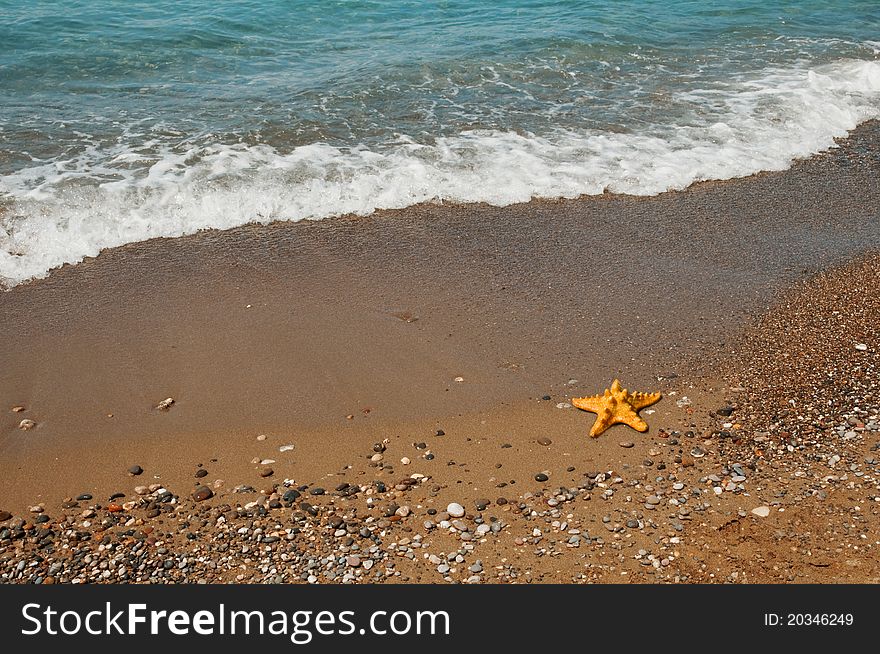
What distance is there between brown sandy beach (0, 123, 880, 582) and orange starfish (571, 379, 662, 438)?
0.43 feet

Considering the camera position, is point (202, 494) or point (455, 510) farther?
point (202, 494)

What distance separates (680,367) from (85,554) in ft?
18.7

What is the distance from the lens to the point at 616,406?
23.8 feet

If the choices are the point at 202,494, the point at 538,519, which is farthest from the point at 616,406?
the point at 202,494

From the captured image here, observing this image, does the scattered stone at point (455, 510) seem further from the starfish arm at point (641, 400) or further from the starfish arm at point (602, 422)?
the starfish arm at point (641, 400)

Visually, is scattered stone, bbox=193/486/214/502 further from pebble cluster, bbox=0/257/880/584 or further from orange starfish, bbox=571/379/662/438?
orange starfish, bbox=571/379/662/438

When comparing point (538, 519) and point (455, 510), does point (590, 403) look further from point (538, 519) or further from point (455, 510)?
point (455, 510)

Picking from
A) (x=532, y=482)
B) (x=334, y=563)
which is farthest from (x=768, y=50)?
(x=334, y=563)

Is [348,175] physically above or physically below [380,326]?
above

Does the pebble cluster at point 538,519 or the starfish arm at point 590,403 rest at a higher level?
the starfish arm at point 590,403

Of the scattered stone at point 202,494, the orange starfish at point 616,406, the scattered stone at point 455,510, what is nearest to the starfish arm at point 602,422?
the orange starfish at point 616,406

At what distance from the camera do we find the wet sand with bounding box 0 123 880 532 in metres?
7.20

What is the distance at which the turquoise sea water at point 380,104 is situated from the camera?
11.6 meters

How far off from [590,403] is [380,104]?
9210 mm
